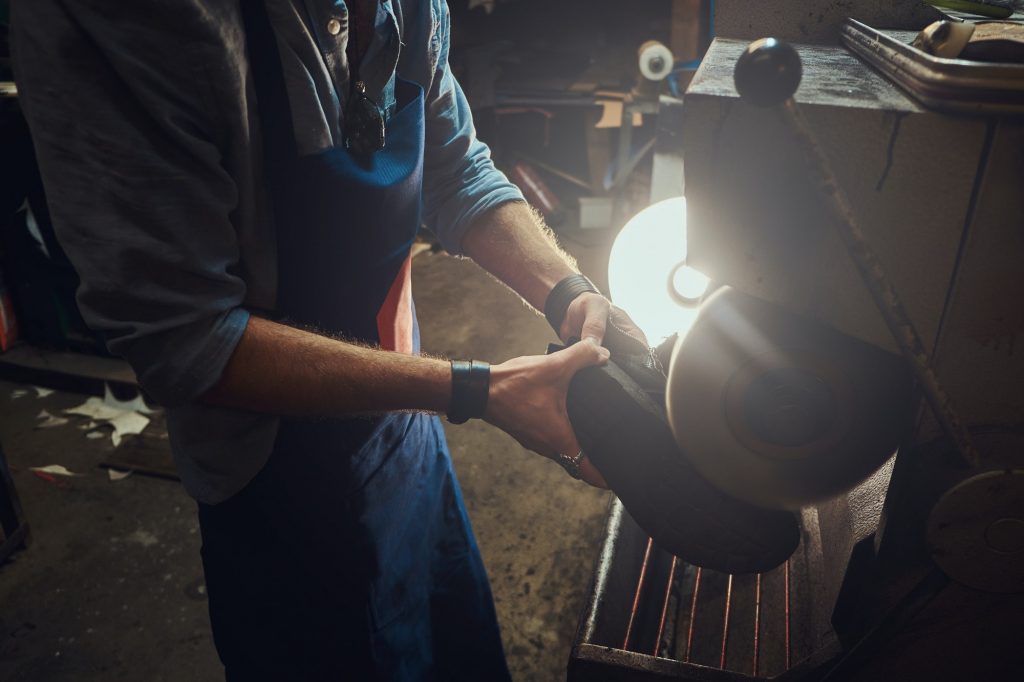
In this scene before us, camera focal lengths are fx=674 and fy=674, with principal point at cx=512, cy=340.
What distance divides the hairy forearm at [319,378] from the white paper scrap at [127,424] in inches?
108

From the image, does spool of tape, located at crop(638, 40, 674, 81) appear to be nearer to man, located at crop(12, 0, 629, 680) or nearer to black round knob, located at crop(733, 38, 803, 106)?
man, located at crop(12, 0, 629, 680)

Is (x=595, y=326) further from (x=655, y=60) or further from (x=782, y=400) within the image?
(x=655, y=60)

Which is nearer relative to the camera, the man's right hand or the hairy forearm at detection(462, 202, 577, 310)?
the man's right hand

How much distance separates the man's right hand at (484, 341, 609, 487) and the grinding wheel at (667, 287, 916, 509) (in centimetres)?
30

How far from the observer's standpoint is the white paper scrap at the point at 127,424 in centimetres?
328

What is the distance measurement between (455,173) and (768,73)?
3.05ft

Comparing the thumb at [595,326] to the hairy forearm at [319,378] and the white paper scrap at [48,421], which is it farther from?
the white paper scrap at [48,421]

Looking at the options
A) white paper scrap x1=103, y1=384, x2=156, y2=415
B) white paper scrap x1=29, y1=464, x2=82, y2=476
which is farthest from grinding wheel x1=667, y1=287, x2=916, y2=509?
white paper scrap x1=103, y1=384, x2=156, y2=415

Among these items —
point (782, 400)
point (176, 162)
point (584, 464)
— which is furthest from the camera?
point (584, 464)

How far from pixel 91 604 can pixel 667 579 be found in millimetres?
2037

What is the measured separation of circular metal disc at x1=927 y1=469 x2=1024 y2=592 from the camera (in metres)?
0.72

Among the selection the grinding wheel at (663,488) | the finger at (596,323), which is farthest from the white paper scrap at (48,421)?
the grinding wheel at (663,488)

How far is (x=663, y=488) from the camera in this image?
881 millimetres

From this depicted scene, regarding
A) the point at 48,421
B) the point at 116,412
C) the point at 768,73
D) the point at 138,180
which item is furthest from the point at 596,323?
the point at 48,421
